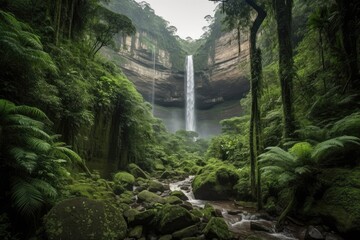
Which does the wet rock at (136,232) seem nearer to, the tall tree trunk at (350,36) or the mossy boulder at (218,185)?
the mossy boulder at (218,185)

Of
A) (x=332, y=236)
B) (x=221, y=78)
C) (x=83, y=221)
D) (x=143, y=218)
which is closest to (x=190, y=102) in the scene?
(x=221, y=78)

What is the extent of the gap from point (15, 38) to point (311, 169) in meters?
7.01

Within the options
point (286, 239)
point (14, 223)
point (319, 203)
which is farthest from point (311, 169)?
point (14, 223)

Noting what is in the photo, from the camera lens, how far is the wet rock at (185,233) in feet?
15.8

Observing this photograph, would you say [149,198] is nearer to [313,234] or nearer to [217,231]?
[217,231]

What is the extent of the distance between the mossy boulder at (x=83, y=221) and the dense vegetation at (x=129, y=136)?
0.02m

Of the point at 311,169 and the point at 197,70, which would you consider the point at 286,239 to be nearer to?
the point at 311,169

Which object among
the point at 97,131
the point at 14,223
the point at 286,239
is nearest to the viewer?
the point at 14,223

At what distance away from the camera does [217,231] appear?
16.0ft

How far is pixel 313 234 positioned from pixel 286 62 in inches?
222

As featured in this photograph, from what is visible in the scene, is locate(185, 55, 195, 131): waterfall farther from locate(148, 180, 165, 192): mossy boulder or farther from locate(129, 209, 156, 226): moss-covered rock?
locate(129, 209, 156, 226): moss-covered rock

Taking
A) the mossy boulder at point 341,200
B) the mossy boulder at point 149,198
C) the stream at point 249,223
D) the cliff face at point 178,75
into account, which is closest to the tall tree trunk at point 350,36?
the mossy boulder at point 341,200

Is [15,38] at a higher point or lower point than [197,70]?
lower

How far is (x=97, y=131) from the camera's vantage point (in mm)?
9344
